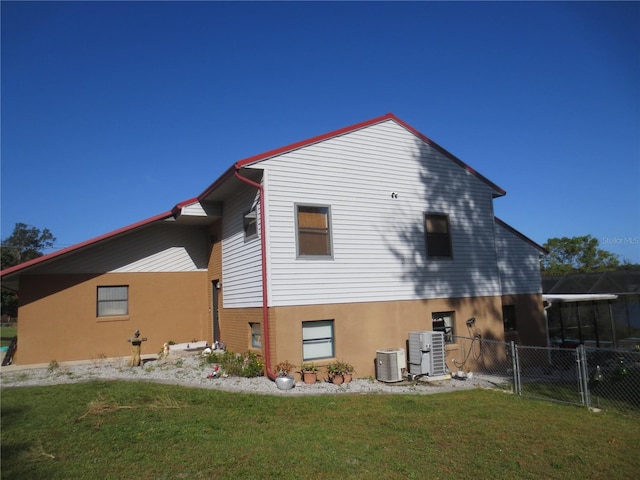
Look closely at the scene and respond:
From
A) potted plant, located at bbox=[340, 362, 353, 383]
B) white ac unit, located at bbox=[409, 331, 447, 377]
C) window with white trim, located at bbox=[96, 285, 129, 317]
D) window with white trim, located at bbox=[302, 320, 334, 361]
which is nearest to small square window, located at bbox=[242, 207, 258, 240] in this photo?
window with white trim, located at bbox=[302, 320, 334, 361]

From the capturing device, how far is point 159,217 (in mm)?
15000

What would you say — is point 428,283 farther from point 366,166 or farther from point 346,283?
point 366,166

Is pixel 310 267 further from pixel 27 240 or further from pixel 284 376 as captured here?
pixel 27 240

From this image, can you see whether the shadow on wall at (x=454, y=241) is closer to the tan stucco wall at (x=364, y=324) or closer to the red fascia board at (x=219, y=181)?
the tan stucco wall at (x=364, y=324)

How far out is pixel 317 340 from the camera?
472 inches

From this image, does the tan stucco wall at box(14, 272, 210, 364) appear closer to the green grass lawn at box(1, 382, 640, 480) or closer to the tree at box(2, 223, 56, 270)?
the green grass lawn at box(1, 382, 640, 480)

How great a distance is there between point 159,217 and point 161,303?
2.90m

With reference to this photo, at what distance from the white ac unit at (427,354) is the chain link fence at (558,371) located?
29.5 inches

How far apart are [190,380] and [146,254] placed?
19.8 ft

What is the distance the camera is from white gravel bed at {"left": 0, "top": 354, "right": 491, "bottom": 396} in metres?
10.5

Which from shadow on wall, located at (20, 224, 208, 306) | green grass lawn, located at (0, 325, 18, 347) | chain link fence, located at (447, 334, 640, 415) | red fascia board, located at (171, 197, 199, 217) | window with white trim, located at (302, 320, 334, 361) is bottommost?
chain link fence, located at (447, 334, 640, 415)

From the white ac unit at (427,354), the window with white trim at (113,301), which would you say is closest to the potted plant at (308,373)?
the white ac unit at (427,354)

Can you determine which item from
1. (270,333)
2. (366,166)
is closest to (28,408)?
(270,333)

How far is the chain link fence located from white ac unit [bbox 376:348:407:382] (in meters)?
1.87
